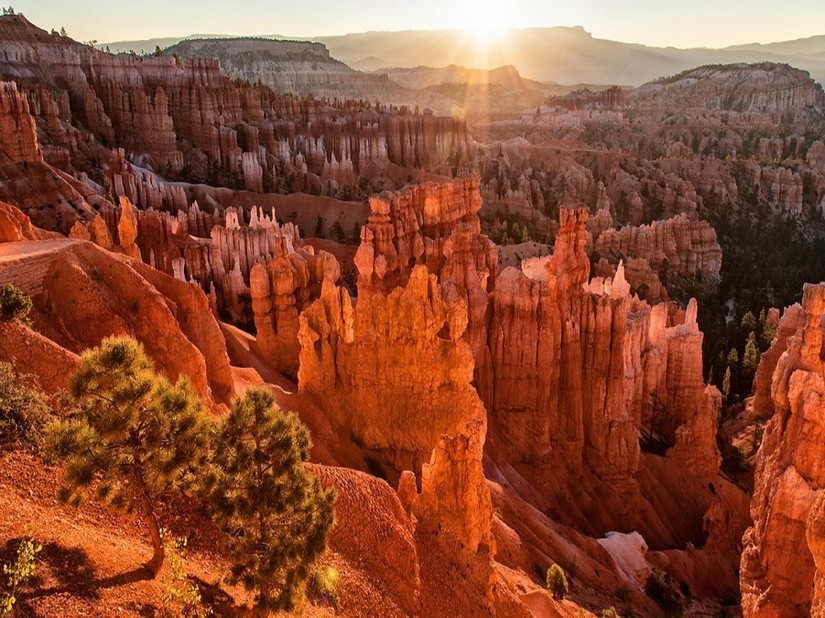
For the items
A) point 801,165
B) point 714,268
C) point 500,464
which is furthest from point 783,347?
point 801,165

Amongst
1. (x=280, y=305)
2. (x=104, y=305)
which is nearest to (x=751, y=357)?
(x=280, y=305)

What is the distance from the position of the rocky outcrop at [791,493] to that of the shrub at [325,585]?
9.37 metres

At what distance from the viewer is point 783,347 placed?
1171 inches

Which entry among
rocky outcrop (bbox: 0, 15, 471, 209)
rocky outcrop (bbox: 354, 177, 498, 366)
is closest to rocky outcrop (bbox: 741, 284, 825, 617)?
rocky outcrop (bbox: 354, 177, 498, 366)

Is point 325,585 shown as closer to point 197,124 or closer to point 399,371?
point 399,371

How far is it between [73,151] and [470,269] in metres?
37.0

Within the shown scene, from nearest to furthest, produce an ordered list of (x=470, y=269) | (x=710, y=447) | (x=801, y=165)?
1. (x=470, y=269)
2. (x=710, y=447)
3. (x=801, y=165)

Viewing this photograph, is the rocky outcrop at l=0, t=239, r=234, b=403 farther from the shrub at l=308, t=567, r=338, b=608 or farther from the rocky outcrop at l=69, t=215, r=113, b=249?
the rocky outcrop at l=69, t=215, r=113, b=249

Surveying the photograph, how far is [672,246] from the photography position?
5672cm

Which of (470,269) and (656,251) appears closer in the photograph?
(470,269)

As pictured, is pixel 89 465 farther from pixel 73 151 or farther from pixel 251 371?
pixel 73 151

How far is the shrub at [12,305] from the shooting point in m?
11.1

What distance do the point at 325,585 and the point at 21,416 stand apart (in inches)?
159

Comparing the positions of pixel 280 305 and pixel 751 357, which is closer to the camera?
pixel 280 305
